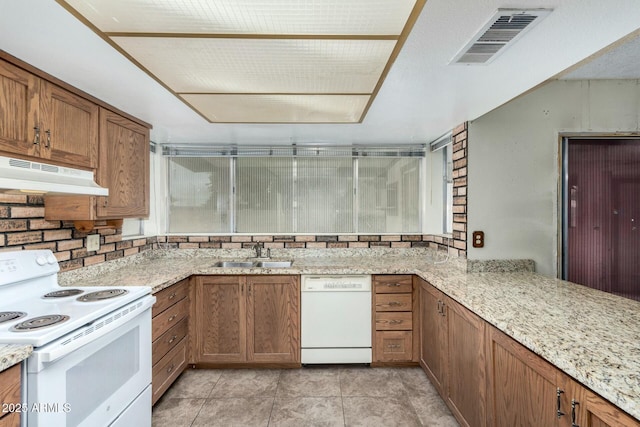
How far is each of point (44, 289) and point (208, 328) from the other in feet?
4.18

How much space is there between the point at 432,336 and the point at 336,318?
0.83 m

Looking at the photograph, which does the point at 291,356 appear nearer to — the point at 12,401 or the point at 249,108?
the point at 12,401

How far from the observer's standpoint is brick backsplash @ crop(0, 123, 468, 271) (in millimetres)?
1867

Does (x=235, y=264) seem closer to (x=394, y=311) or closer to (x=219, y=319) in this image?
(x=219, y=319)

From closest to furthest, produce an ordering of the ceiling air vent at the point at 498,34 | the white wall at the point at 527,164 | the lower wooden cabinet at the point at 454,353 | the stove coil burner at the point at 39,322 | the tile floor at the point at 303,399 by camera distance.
Answer: the ceiling air vent at the point at 498,34
the stove coil burner at the point at 39,322
the lower wooden cabinet at the point at 454,353
the tile floor at the point at 303,399
the white wall at the point at 527,164

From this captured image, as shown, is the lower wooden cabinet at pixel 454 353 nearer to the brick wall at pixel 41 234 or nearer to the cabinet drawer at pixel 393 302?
the cabinet drawer at pixel 393 302

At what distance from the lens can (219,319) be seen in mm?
2793

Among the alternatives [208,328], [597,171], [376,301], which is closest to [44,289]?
[208,328]

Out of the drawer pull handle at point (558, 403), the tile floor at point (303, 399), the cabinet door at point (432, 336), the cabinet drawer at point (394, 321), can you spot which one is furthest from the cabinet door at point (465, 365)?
the cabinet drawer at point (394, 321)

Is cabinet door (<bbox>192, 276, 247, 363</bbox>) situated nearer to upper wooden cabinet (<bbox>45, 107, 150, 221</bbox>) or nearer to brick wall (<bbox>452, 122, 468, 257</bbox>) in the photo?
upper wooden cabinet (<bbox>45, 107, 150, 221</bbox>)

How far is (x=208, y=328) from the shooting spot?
2.79 meters

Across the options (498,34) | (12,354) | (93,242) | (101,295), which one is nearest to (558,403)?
(498,34)

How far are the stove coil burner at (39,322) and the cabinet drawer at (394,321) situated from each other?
7.40 feet

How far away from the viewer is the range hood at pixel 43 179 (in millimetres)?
1398
